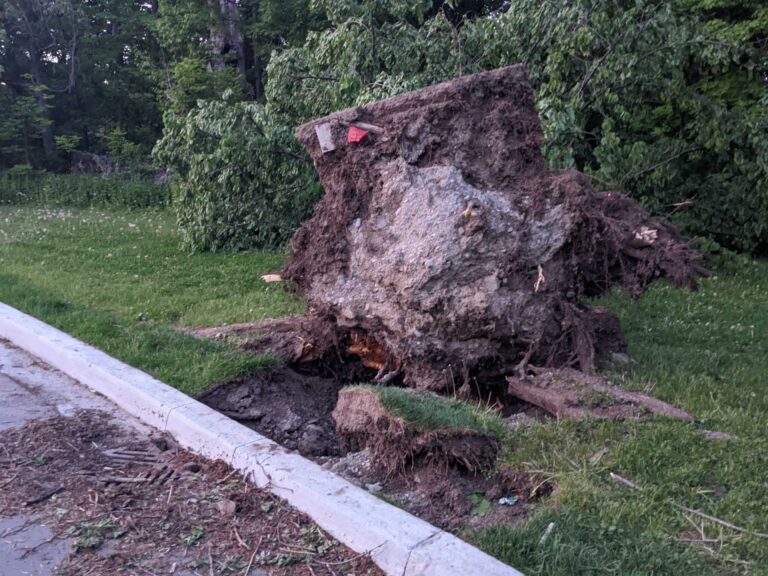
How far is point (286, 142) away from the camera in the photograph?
9.70 m

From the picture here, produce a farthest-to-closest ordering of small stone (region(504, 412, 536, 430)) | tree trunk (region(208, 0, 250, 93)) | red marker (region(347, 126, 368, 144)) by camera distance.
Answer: tree trunk (region(208, 0, 250, 93)) → red marker (region(347, 126, 368, 144)) → small stone (region(504, 412, 536, 430))

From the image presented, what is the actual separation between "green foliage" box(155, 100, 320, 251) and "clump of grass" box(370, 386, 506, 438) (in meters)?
5.82

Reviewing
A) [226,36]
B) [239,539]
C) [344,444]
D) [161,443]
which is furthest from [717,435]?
[226,36]

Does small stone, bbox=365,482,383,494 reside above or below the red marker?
below

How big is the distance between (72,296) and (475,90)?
4.71 m

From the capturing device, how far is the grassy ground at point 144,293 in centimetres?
579

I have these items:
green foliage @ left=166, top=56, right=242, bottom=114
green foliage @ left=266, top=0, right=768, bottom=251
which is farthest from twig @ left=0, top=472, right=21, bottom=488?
green foliage @ left=166, top=56, right=242, bottom=114

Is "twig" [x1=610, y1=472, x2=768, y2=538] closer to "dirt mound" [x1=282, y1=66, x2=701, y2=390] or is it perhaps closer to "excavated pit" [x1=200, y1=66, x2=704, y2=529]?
"excavated pit" [x1=200, y1=66, x2=704, y2=529]

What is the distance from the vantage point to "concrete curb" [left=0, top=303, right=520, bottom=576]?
122 inches

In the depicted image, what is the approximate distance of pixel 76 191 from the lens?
21188 mm

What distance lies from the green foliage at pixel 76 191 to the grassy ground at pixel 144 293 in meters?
6.82

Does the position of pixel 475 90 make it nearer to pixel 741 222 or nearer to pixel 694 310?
pixel 694 310

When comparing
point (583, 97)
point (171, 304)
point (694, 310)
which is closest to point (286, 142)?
point (171, 304)

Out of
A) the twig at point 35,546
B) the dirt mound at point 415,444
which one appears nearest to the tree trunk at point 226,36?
the dirt mound at point 415,444
